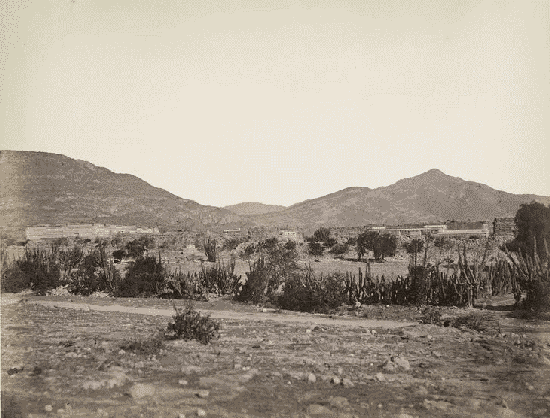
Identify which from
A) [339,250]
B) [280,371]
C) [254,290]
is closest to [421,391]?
[280,371]

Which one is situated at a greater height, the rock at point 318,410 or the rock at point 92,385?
the rock at point 92,385

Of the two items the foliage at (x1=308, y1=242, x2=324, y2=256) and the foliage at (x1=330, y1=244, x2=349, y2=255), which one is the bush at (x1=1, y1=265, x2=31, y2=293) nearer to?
the foliage at (x1=308, y1=242, x2=324, y2=256)

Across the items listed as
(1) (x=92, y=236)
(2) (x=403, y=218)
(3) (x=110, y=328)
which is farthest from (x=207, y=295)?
(2) (x=403, y=218)

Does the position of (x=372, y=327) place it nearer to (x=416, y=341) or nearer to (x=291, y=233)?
(x=416, y=341)

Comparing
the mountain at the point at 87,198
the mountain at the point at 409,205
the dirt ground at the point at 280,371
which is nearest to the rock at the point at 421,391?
the dirt ground at the point at 280,371

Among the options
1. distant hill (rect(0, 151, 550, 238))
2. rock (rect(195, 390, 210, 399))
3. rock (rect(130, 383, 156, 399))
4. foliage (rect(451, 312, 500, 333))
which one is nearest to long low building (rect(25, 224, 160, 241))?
distant hill (rect(0, 151, 550, 238))

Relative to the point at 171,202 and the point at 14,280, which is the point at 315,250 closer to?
the point at 14,280

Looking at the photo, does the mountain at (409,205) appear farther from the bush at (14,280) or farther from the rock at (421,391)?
the rock at (421,391)
